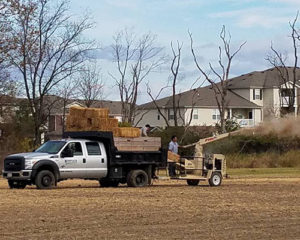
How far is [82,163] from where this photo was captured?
98.3 feet

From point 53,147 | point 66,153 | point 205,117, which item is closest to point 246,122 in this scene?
point 205,117

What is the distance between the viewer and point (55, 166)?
29156mm

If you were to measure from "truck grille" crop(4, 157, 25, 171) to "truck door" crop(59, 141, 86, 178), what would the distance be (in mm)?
1509

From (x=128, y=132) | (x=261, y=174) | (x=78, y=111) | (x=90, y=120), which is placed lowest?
(x=261, y=174)

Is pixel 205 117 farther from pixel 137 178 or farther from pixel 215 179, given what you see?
pixel 137 178

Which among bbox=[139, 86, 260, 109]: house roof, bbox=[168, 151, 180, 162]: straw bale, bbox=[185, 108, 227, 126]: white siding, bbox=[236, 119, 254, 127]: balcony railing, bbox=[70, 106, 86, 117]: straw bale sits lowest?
bbox=[168, 151, 180, 162]: straw bale

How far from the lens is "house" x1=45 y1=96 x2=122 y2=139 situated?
205ft

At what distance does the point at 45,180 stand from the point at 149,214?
10510 millimetres

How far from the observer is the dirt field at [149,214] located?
15688mm

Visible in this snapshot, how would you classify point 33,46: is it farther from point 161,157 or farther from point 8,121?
point 161,157

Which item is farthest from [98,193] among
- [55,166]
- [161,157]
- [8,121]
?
[8,121]

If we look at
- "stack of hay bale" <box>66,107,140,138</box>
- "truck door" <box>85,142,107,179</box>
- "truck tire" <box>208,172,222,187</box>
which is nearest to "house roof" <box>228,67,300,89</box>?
"truck tire" <box>208,172,222,187</box>

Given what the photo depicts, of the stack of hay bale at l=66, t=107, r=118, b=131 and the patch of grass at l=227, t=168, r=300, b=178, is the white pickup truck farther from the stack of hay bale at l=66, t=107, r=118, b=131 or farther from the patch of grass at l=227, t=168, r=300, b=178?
the patch of grass at l=227, t=168, r=300, b=178

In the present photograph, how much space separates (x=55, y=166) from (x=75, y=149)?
1.28 m
